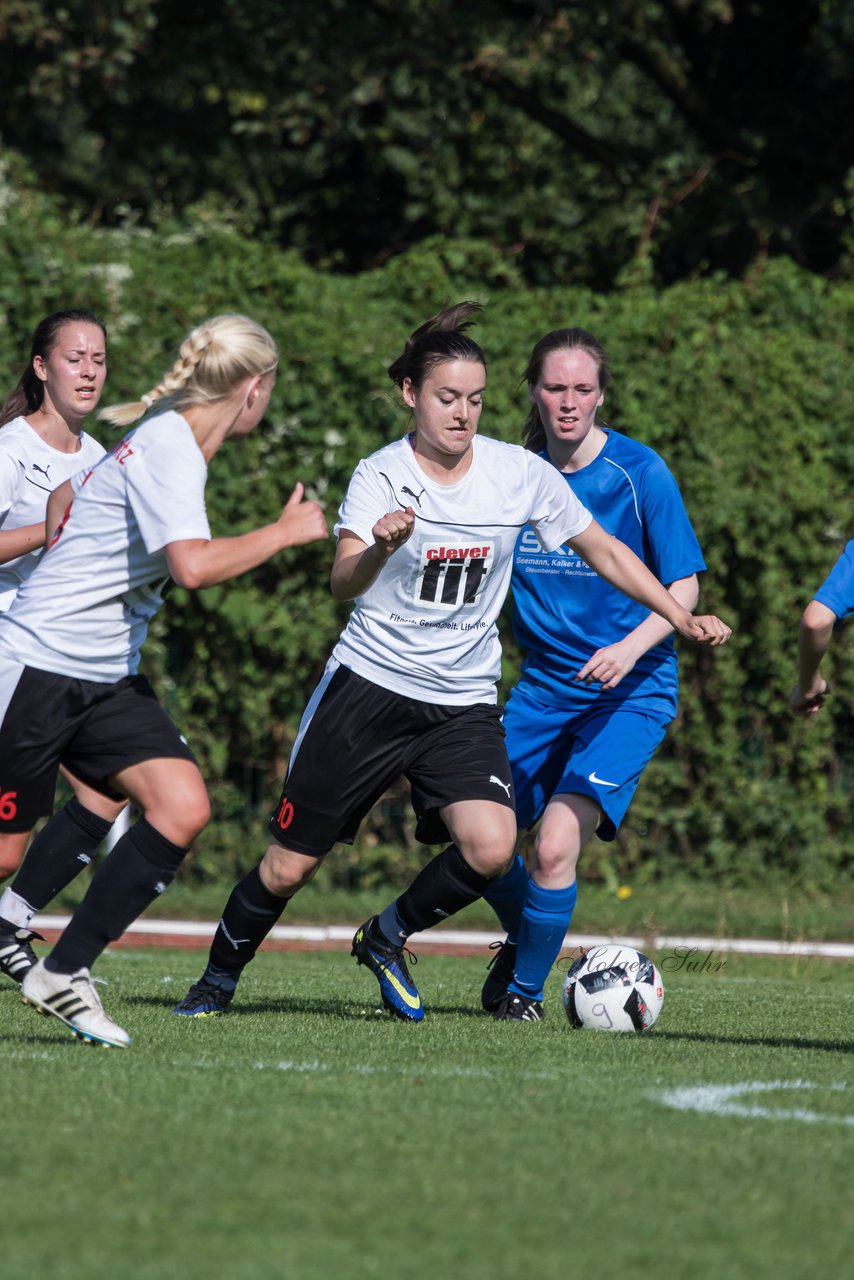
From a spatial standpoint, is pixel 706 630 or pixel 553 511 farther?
pixel 553 511

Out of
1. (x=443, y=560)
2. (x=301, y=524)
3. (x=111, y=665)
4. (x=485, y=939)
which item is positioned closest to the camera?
(x=301, y=524)

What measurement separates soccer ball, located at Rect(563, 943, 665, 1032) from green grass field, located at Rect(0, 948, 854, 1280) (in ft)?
0.44

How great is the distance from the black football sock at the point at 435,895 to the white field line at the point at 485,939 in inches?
119

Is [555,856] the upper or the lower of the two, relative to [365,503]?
lower

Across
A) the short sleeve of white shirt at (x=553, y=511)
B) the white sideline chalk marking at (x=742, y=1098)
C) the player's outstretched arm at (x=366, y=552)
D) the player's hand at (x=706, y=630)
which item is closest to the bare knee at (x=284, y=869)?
the player's outstretched arm at (x=366, y=552)

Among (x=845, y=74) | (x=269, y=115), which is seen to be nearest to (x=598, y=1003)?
(x=845, y=74)

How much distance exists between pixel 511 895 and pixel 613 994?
79 centimetres

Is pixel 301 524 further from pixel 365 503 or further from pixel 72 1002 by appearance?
pixel 72 1002

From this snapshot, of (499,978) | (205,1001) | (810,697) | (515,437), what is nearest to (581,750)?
(499,978)

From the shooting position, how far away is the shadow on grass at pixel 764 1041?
214 inches

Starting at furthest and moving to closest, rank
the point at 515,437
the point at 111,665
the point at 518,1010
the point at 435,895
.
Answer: the point at 515,437 < the point at 518,1010 < the point at 435,895 < the point at 111,665

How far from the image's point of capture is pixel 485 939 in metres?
9.56

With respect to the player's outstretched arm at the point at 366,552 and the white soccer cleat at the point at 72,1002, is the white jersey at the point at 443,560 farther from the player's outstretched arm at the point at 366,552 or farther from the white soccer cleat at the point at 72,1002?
the white soccer cleat at the point at 72,1002

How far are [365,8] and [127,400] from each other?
673cm
